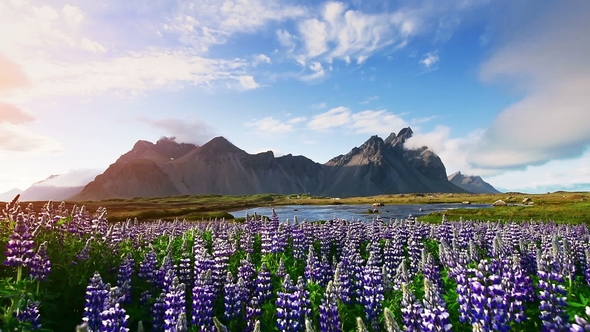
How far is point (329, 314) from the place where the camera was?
6656 millimetres

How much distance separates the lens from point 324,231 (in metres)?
15.5

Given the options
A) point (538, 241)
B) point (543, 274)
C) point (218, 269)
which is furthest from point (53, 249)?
point (538, 241)

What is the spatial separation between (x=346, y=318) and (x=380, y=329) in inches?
28.6

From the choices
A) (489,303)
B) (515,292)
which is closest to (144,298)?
(489,303)

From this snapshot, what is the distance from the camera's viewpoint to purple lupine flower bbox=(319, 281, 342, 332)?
21.6ft

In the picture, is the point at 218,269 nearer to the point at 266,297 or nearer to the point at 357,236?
the point at 266,297

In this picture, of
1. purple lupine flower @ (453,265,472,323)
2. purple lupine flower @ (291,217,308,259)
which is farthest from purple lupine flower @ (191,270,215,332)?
purple lupine flower @ (291,217,308,259)

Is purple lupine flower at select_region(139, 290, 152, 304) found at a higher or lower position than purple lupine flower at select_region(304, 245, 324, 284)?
lower

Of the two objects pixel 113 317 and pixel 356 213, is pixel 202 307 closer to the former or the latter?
pixel 113 317

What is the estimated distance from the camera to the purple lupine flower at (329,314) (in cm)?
658

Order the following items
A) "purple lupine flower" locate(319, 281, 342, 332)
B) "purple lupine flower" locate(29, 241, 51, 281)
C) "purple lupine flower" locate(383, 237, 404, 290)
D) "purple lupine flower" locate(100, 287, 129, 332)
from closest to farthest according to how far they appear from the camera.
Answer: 1. "purple lupine flower" locate(100, 287, 129, 332)
2. "purple lupine flower" locate(319, 281, 342, 332)
3. "purple lupine flower" locate(29, 241, 51, 281)
4. "purple lupine flower" locate(383, 237, 404, 290)

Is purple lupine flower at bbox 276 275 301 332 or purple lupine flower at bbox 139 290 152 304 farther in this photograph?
purple lupine flower at bbox 139 290 152 304

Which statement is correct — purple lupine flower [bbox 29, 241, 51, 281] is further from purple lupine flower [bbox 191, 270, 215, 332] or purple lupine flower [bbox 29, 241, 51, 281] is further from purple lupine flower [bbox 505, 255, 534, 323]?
purple lupine flower [bbox 505, 255, 534, 323]

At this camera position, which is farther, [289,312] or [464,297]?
[289,312]
